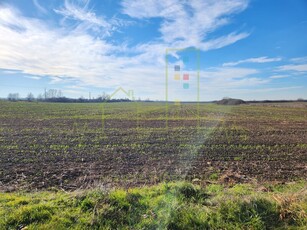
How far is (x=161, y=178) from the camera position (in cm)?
565

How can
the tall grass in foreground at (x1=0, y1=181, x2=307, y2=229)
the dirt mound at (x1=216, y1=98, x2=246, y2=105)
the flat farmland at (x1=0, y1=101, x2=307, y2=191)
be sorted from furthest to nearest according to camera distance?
the dirt mound at (x1=216, y1=98, x2=246, y2=105), the flat farmland at (x1=0, y1=101, x2=307, y2=191), the tall grass in foreground at (x1=0, y1=181, x2=307, y2=229)

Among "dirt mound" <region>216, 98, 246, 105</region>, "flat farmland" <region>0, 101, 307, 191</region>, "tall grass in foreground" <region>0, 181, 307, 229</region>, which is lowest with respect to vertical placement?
"flat farmland" <region>0, 101, 307, 191</region>

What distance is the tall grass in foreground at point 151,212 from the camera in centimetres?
300

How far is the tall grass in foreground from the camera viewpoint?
9.84 ft

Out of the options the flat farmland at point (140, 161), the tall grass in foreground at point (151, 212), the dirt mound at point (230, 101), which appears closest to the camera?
the tall grass in foreground at point (151, 212)

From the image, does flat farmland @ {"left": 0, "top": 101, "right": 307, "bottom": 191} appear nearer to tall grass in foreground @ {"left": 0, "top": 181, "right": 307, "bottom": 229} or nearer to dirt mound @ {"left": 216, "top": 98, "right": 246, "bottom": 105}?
tall grass in foreground @ {"left": 0, "top": 181, "right": 307, "bottom": 229}

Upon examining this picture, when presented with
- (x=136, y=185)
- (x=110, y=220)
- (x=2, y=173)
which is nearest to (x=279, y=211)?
(x=110, y=220)

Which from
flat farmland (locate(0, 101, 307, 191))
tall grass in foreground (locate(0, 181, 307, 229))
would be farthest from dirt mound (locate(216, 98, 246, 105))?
tall grass in foreground (locate(0, 181, 307, 229))

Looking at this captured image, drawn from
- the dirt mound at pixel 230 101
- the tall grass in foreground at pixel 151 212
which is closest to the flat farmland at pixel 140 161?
the tall grass in foreground at pixel 151 212

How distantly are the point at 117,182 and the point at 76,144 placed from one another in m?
5.47

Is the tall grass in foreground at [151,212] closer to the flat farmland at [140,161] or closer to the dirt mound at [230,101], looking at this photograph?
the flat farmland at [140,161]

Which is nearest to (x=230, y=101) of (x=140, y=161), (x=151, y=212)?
(x=140, y=161)

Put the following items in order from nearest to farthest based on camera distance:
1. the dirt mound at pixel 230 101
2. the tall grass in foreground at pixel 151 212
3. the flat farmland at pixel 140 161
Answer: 1. the tall grass in foreground at pixel 151 212
2. the flat farmland at pixel 140 161
3. the dirt mound at pixel 230 101

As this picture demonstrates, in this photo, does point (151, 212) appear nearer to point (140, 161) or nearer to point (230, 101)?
point (140, 161)
